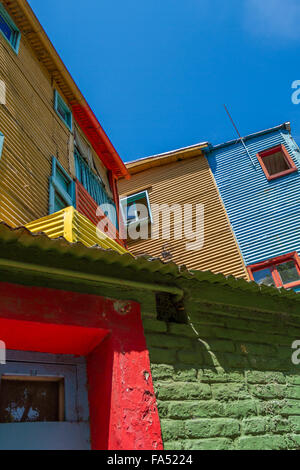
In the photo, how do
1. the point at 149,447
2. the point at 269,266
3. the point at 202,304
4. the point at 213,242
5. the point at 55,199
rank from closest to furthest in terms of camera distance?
1. the point at 149,447
2. the point at 202,304
3. the point at 55,199
4. the point at 269,266
5. the point at 213,242

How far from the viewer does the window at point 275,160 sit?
13392 mm

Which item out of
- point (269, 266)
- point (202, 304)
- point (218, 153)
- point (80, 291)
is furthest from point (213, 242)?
point (80, 291)

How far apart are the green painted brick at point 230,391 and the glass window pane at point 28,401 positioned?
1461mm

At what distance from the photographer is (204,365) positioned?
11.4 ft

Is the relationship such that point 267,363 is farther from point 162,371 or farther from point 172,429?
point 172,429

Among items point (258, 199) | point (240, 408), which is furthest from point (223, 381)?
point (258, 199)

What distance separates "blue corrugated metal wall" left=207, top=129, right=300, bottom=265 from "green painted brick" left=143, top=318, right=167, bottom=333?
→ 28.9ft

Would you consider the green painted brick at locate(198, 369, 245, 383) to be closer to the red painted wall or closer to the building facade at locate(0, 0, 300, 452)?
the building facade at locate(0, 0, 300, 452)

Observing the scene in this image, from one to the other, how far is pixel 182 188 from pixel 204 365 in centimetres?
1131

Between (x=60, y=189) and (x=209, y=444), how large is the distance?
535 centimetres

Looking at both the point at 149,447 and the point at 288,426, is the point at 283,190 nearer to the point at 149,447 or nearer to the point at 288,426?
the point at 288,426

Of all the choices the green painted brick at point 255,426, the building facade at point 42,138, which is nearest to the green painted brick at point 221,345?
the green painted brick at point 255,426

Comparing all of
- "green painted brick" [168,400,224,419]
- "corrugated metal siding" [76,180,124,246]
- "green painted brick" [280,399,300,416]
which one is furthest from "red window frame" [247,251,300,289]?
"green painted brick" [168,400,224,419]

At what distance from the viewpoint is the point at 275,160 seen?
14.1m
